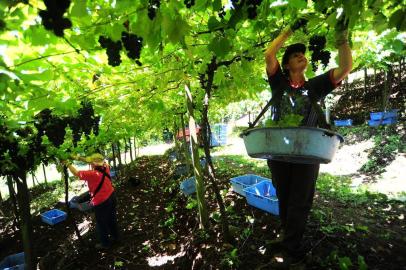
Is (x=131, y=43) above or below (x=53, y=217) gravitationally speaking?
above

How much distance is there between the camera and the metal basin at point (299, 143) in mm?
2062

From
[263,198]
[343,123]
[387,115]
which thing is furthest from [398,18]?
[343,123]

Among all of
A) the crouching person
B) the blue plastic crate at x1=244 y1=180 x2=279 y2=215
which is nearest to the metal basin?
the blue plastic crate at x1=244 y1=180 x2=279 y2=215

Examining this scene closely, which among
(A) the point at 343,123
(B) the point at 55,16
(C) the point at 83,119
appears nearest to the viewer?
(B) the point at 55,16

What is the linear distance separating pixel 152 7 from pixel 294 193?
196cm

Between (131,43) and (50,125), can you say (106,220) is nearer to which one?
(50,125)

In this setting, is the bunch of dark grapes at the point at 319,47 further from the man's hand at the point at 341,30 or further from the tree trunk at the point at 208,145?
the tree trunk at the point at 208,145

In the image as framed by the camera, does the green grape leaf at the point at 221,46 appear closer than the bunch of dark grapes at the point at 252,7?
No

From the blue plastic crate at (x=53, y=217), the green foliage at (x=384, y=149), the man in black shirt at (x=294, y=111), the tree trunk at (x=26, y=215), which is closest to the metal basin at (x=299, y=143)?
the man in black shirt at (x=294, y=111)

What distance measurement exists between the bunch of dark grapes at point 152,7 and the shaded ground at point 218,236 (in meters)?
2.58

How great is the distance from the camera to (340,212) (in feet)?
14.6

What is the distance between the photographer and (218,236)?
13.6 feet

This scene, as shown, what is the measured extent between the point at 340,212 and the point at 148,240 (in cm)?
349

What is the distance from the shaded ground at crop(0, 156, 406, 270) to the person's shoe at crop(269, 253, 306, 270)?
0.33 ft
